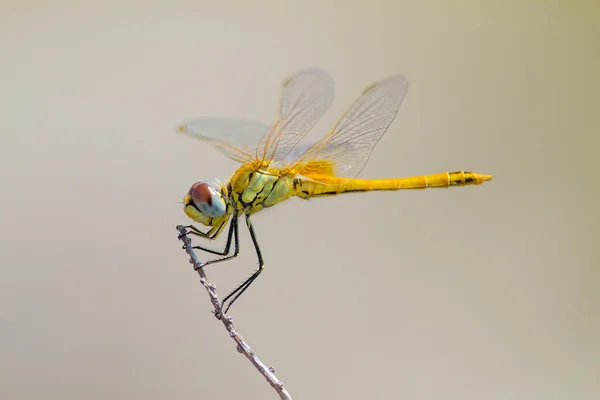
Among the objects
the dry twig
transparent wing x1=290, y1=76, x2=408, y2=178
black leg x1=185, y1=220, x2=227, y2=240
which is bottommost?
the dry twig

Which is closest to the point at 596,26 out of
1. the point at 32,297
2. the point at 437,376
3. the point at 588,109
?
the point at 588,109

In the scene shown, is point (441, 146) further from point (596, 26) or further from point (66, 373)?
point (66, 373)

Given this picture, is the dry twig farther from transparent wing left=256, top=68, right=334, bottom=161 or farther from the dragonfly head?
transparent wing left=256, top=68, right=334, bottom=161

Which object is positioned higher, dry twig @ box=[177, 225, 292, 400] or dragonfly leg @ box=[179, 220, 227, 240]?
dragonfly leg @ box=[179, 220, 227, 240]

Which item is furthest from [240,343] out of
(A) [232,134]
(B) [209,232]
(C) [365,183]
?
(C) [365,183]

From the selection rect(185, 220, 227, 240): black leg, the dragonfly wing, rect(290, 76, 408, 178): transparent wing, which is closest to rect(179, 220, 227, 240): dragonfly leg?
rect(185, 220, 227, 240): black leg

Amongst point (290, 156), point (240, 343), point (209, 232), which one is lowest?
→ point (240, 343)

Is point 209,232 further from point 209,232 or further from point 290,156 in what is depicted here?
point 290,156
